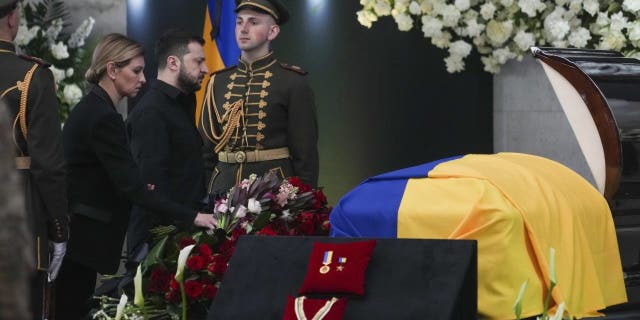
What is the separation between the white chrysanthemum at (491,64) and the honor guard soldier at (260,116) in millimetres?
1660

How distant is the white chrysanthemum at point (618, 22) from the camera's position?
5.20 metres

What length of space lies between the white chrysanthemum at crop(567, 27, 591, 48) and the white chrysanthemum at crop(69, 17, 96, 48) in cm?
270

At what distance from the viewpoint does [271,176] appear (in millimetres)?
3641

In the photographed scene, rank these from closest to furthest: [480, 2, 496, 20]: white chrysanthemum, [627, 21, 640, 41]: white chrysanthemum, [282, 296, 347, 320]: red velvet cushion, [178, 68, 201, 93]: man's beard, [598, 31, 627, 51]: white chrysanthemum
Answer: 1. [282, 296, 347, 320]: red velvet cushion
2. [178, 68, 201, 93]: man's beard
3. [627, 21, 640, 41]: white chrysanthemum
4. [598, 31, 627, 51]: white chrysanthemum
5. [480, 2, 496, 20]: white chrysanthemum

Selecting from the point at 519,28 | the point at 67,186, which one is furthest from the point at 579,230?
the point at 519,28

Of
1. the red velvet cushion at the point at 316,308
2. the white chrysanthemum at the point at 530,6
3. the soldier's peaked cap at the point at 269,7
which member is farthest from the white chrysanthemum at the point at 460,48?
the red velvet cushion at the point at 316,308

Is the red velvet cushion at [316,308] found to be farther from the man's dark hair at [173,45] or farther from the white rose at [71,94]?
the white rose at [71,94]

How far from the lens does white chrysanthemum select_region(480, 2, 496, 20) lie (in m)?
5.62

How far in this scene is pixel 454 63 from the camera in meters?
5.89

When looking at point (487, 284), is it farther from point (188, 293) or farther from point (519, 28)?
point (519, 28)

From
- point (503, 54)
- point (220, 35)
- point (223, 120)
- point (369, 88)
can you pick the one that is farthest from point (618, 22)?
point (220, 35)

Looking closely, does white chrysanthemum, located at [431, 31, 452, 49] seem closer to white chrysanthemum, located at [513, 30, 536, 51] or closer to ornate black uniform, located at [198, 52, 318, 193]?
white chrysanthemum, located at [513, 30, 536, 51]

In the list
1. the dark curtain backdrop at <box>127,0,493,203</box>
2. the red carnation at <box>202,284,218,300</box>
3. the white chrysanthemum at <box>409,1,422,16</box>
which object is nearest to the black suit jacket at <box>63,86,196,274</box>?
the red carnation at <box>202,284,218,300</box>

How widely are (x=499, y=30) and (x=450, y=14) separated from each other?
0.27 metres
